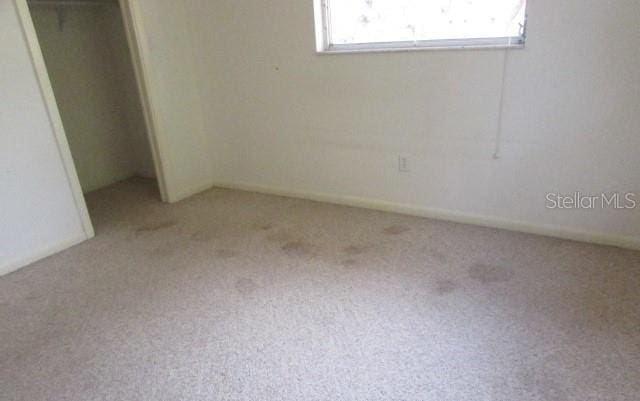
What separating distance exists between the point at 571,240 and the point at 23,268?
3.55 meters

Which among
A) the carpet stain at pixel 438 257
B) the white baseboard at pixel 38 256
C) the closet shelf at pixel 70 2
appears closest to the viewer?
the carpet stain at pixel 438 257

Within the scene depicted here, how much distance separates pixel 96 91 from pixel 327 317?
142 inches

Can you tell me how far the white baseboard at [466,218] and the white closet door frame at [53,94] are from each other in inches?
37.9

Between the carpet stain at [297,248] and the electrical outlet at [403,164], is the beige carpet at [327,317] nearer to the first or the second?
the carpet stain at [297,248]

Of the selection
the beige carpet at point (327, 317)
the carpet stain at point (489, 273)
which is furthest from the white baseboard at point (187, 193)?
the carpet stain at point (489, 273)

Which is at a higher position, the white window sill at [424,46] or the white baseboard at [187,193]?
the white window sill at [424,46]

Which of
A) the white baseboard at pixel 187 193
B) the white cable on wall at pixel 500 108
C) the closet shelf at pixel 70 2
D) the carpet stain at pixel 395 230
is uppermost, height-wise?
the closet shelf at pixel 70 2

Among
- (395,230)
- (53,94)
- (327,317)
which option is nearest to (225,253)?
(327,317)

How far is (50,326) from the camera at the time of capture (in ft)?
6.66

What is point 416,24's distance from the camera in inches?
107

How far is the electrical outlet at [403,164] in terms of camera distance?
9.77 feet

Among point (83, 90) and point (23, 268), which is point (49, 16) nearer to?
point (83, 90)

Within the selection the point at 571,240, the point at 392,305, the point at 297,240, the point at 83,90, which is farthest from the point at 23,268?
the point at 571,240

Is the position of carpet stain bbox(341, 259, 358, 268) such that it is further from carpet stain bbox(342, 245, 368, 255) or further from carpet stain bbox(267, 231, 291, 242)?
carpet stain bbox(267, 231, 291, 242)
